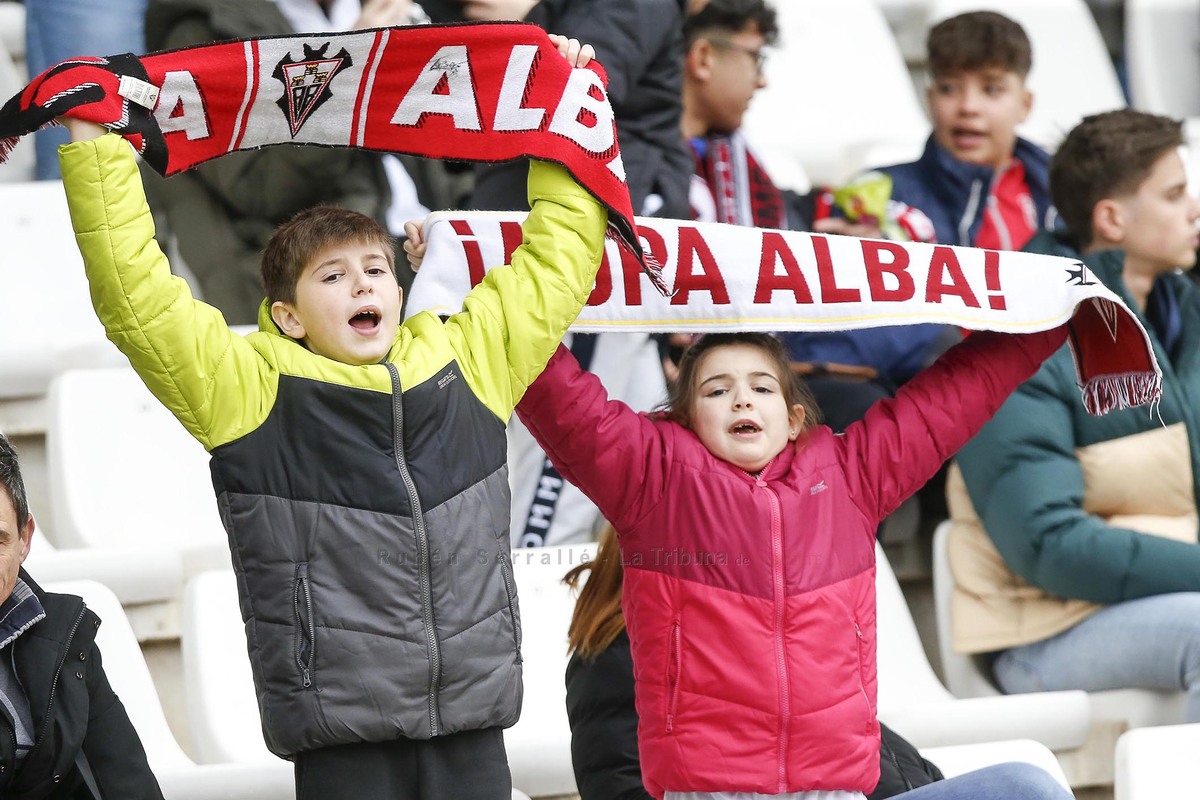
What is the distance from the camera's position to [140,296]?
6.70ft

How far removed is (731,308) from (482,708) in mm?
762

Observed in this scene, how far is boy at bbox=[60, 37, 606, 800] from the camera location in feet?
6.81

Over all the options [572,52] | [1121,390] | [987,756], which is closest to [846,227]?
[1121,390]

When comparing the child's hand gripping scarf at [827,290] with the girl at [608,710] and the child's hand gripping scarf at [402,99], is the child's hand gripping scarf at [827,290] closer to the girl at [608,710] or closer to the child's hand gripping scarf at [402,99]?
the child's hand gripping scarf at [402,99]

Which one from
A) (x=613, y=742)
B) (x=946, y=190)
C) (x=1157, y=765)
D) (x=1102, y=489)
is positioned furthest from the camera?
(x=946, y=190)

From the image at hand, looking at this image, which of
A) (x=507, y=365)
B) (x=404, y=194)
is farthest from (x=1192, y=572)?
(x=404, y=194)

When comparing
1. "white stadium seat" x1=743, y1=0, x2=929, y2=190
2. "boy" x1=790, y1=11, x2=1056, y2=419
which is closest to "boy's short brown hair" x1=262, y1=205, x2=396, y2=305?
"boy" x1=790, y1=11, x2=1056, y2=419

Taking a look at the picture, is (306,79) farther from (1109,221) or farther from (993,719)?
(1109,221)

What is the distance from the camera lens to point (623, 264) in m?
2.60

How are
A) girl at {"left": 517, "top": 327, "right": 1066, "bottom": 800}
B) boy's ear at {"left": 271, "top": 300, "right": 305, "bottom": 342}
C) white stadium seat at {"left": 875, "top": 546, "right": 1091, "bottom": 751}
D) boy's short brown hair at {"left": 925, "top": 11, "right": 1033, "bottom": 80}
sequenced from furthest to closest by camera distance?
boy's short brown hair at {"left": 925, "top": 11, "right": 1033, "bottom": 80}, white stadium seat at {"left": 875, "top": 546, "right": 1091, "bottom": 751}, girl at {"left": 517, "top": 327, "right": 1066, "bottom": 800}, boy's ear at {"left": 271, "top": 300, "right": 305, "bottom": 342}

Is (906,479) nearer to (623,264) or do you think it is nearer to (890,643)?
(623,264)

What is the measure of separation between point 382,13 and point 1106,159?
1581mm

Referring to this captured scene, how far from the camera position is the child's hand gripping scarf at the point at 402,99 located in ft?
7.56

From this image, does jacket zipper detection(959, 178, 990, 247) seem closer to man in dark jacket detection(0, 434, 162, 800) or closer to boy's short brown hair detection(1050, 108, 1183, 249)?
boy's short brown hair detection(1050, 108, 1183, 249)
